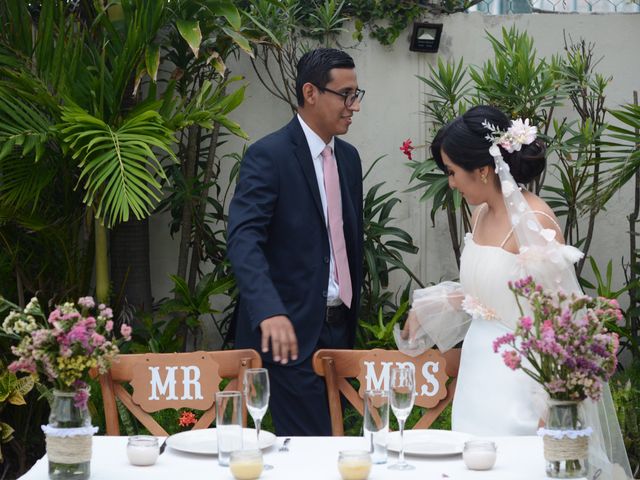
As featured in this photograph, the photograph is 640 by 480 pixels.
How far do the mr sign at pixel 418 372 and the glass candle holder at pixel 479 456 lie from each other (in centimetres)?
79

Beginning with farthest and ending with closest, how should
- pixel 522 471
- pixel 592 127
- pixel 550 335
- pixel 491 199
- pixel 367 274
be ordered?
pixel 367 274
pixel 592 127
pixel 491 199
pixel 522 471
pixel 550 335

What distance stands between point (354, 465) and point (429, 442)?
43 cm

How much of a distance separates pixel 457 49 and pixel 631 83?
0.98m

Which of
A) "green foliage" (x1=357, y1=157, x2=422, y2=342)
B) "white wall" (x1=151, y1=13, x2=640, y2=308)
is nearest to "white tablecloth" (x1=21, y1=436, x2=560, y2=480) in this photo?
"green foliage" (x1=357, y1=157, x2=422, y2=342)

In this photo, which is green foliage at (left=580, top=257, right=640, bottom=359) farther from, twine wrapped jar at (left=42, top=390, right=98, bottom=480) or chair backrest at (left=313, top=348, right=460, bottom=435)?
twine wrapped jar at (left=42, top=390, right=98, bottom=480)

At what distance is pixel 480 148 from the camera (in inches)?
130

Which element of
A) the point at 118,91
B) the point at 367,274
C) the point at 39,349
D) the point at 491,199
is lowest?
the point at 367,274

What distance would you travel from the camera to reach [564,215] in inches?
224

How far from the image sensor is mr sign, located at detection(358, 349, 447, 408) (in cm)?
321

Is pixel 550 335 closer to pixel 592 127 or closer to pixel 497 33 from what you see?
pixel 592 127

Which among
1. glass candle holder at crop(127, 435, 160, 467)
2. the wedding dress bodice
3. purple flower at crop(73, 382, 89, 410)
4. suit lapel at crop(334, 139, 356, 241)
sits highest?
→ suit lapel at crop(334, 139, 356, 241)

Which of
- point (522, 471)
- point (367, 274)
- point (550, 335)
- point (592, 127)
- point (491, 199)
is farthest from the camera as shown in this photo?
point (367, 274)

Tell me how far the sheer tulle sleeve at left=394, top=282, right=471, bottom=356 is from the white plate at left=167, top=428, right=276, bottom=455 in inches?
29.4

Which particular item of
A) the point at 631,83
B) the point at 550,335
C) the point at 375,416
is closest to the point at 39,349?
the point at 375,416
